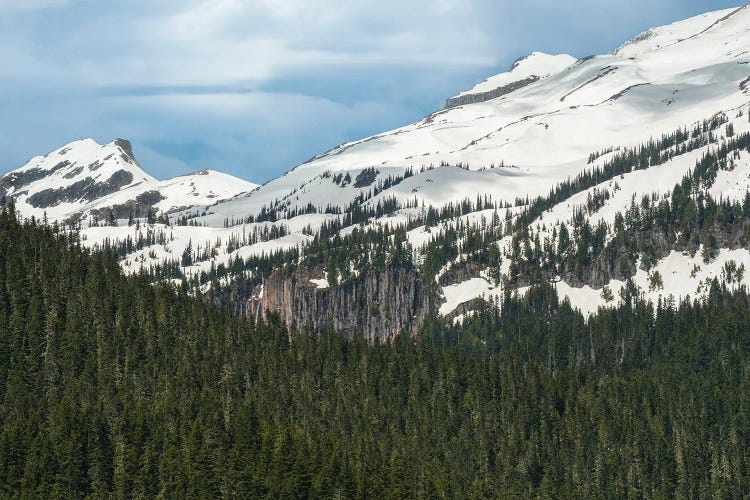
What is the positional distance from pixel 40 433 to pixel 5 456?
949 cm

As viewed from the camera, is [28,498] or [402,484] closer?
[28,498]

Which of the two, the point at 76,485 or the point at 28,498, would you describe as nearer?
the point at 28,498

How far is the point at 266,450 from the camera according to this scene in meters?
199

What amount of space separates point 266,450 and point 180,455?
13.4 metres

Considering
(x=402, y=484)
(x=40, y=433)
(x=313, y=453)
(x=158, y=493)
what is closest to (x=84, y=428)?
(x=40, y=433)

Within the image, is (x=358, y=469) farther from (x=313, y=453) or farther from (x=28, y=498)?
(x=28, y=498)

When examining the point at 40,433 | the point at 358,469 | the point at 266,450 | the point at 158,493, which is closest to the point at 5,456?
the point at 40,433

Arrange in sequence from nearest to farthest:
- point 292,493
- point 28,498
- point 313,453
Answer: point 28,498, point 292,493, point 313,453

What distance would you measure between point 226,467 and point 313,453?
1388 centimetres

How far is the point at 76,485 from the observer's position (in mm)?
189875

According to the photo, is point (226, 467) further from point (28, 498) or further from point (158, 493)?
point (28, 498)

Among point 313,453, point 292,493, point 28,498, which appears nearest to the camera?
point 28,498

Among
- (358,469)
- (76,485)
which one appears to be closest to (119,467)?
(76,485)

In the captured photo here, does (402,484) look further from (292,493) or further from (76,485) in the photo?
(76,485)
